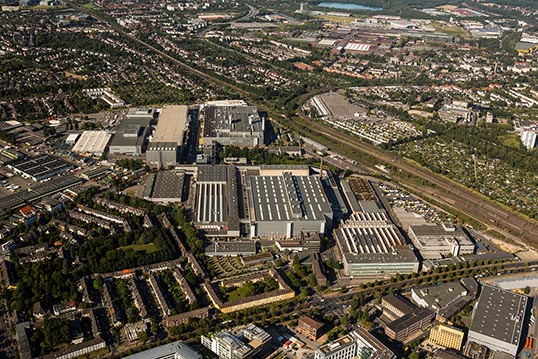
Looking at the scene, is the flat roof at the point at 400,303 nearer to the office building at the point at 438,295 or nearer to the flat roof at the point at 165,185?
the office building at the point at 438,295

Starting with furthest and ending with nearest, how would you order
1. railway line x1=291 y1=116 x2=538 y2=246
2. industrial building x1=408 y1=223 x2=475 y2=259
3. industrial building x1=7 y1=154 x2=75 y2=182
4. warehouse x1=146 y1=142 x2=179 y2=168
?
warehouse x1=146 y1=142 x2=179 y2=168, industrial building x1=7 y1=154 x2=75 y2=182, railway line x1=291 y1=116 x2=538 y2=246, industrial building x1=408 y1=223 x2=475 y2=259

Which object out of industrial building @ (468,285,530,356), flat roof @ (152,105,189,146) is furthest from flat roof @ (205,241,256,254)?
flat roof @ (152,105,189,146)

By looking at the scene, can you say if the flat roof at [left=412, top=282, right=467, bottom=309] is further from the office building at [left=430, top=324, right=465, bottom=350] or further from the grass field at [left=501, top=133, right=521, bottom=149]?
the grass field at [left=501, top=133, right=521, bottom=149]

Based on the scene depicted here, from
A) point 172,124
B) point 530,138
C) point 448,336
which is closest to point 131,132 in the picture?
point 172,124

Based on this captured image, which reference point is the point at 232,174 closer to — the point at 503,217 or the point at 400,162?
the point at 400,162

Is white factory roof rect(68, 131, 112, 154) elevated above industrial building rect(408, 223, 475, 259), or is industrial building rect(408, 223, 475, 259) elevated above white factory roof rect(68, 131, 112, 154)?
white factory roof rect(68, 131, 112, 154)

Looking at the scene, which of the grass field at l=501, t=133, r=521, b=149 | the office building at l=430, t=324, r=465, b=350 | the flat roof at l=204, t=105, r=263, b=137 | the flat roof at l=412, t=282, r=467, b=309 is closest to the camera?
the office building at l=430, t=324, r=465, b=350

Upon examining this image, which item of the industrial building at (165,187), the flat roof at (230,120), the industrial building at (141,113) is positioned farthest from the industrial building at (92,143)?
the flat roof at (230,120)

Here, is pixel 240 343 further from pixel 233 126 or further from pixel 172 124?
pixel 172 124
